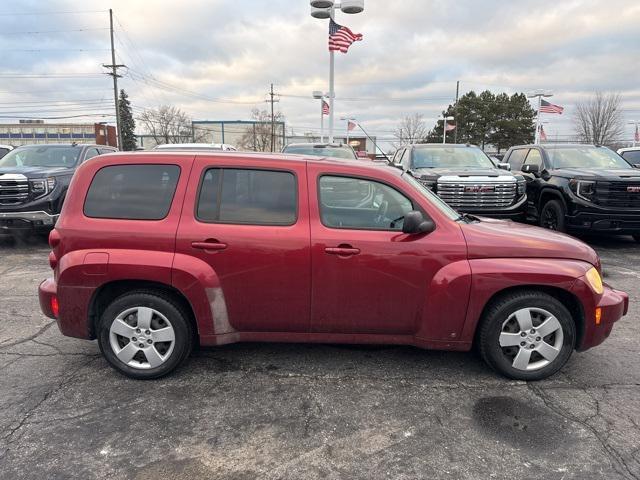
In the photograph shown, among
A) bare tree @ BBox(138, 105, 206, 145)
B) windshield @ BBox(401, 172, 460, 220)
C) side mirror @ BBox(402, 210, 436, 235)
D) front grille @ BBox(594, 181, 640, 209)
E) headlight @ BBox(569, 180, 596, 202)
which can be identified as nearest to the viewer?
side mirror @ BBox(402, 210, 436, 235)

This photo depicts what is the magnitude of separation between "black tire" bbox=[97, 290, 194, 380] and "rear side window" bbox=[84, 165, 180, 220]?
0.61m

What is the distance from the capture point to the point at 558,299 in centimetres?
356

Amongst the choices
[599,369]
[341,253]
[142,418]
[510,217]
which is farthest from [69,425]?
[510,217]

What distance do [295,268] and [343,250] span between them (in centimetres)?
38

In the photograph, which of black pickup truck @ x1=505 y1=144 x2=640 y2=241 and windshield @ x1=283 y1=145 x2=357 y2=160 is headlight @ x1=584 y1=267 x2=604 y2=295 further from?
windshield @ x1=283 y1=145 x2=357 y2=160

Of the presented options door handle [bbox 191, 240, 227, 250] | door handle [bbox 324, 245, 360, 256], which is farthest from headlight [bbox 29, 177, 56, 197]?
door handle [bbox 324, 245, 360, 256]

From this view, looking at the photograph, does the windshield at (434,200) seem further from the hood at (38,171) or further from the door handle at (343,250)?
the hood at (38,171)

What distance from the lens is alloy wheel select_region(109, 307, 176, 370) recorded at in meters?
3.53

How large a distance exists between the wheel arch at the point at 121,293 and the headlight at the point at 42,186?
612 centimetres

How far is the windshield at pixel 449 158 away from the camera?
32.0 feet

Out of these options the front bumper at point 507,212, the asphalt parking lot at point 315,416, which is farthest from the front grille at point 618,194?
the asphalt parking lot at point 315,416

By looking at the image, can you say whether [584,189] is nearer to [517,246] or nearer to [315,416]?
[517,246]

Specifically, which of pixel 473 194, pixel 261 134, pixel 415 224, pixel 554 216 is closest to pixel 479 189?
pixel 473 194

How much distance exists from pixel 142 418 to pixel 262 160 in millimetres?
2005
